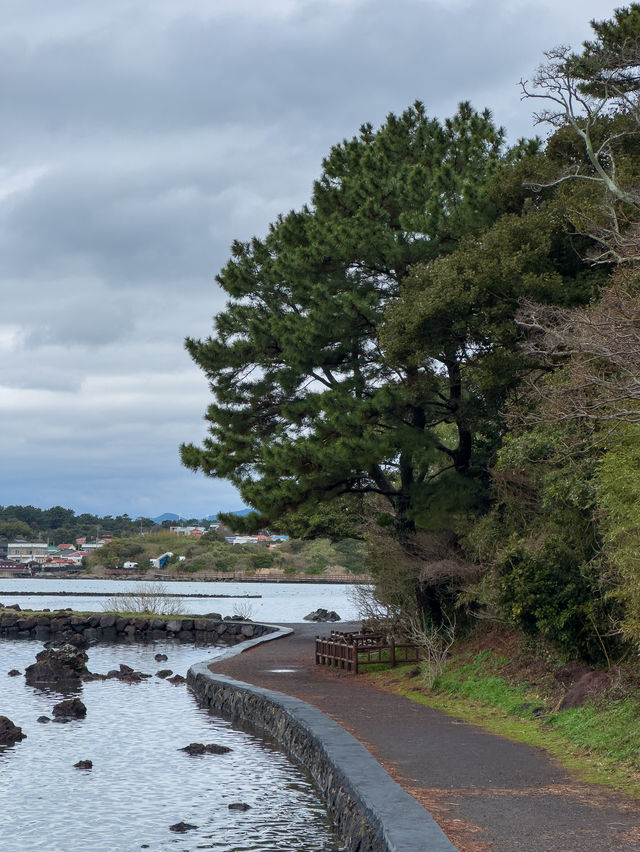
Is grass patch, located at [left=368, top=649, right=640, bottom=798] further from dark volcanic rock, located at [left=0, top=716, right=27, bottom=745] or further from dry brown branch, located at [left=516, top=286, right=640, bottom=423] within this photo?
dark volcanic rock, located at [left=0, top=716, right=27, bottom=745]

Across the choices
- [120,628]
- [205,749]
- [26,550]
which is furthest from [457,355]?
[26,550]

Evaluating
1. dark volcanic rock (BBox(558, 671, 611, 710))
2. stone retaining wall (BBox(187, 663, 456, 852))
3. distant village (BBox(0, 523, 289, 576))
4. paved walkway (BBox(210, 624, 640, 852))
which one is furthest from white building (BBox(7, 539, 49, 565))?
dark volcanic rock (BBox(558, 671, 611, 710))

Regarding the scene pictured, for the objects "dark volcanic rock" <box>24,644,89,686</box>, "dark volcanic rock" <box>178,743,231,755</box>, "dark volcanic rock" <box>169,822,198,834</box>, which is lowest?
"dark volcanic rock" <box>24,644,89,686</box>

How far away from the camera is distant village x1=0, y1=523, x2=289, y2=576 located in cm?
12519

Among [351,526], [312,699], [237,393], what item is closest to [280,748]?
[312,699]

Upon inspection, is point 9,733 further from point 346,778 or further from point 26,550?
point 26,550

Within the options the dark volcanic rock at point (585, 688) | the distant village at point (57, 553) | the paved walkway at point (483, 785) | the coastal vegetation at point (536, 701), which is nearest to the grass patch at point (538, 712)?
the coastal vegetation at point (536, 701)

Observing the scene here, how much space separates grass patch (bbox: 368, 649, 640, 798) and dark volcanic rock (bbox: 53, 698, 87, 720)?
6422 mm

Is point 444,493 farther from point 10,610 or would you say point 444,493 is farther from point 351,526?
point 10,610

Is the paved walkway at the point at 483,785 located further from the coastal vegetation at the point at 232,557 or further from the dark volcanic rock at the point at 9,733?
the coastal vegetation at the point at 232,557

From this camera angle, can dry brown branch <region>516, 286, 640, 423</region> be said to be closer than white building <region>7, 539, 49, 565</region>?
Yes

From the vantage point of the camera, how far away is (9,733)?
51.6 ft

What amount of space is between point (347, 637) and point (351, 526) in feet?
20.2

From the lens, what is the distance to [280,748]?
48.8ft
